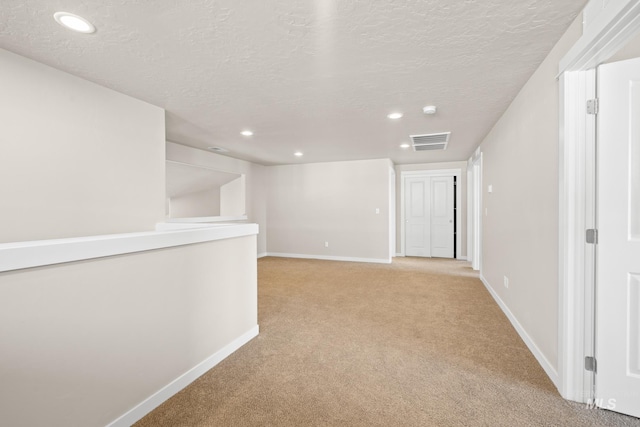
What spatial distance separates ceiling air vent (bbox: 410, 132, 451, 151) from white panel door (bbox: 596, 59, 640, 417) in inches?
97.6

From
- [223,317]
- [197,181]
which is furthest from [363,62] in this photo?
[197,181]

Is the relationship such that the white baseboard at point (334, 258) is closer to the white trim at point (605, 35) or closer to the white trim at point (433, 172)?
the white trim at point (433, 172)

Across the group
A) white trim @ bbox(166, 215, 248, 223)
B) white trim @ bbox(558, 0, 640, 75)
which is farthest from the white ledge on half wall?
white trim @ bbox(166, 215, 248, 223)

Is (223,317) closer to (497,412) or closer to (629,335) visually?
(497,412)

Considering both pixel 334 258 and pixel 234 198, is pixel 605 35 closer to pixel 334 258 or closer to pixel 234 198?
pixel 334 258

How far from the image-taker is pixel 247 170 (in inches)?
257

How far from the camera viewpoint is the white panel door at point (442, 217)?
264 inches

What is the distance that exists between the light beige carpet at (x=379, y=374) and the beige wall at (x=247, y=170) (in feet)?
9.27

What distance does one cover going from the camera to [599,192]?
1628mm

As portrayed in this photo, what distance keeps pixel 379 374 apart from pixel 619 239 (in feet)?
5.40

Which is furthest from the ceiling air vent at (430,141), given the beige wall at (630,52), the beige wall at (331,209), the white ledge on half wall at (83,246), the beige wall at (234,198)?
the beige wall at (234,198)

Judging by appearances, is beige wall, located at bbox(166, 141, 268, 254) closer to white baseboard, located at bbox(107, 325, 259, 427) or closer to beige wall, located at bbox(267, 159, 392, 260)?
beige wall, located at bbox(267, 159, 392, 260)

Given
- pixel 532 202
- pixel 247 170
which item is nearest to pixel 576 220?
pixel 532 202

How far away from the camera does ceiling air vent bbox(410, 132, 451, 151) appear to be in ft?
13.6
